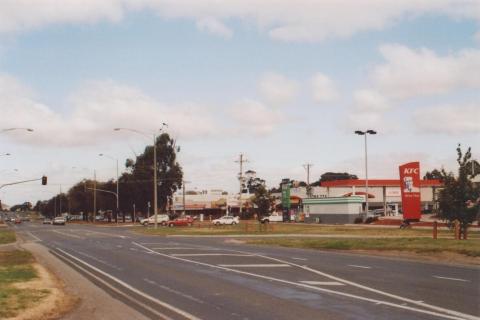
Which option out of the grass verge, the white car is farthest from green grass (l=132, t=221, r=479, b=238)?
the grass verge

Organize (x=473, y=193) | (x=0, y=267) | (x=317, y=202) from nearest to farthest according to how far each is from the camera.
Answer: (x=0, y=267) → (x=473, y=193) → (x=317, y=202)

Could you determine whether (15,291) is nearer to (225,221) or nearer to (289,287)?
(289,287)

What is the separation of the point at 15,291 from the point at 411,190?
51.8 meters

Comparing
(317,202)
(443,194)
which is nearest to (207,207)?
(317,202)

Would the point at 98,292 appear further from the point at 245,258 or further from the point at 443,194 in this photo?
the point at 443,194

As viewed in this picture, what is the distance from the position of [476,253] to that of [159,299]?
14863mm

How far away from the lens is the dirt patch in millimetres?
11484

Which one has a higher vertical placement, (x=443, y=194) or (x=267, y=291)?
(x=443, y=194)

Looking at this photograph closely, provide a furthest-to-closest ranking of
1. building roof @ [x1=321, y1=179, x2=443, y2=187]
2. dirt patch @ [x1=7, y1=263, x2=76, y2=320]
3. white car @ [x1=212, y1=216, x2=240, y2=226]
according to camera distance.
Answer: building roof @ [x1=321, y1=179, x2=443, y2=187]
white car @ [x1=212, y1=216, x2=240, y2=226]
dirt patch @ [x1=7, y1=263, x2=76, y2=320]

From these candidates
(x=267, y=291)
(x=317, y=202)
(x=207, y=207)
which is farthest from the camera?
(x=207, y=207)

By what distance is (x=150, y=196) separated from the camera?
10838cm

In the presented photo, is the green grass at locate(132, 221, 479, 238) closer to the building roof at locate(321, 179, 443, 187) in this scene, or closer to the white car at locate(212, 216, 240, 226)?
the white car at locate(212, 216, 240, 226)

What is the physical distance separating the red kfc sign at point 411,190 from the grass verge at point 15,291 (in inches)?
1775

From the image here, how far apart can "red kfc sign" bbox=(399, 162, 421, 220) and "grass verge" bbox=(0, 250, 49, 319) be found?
148ft
